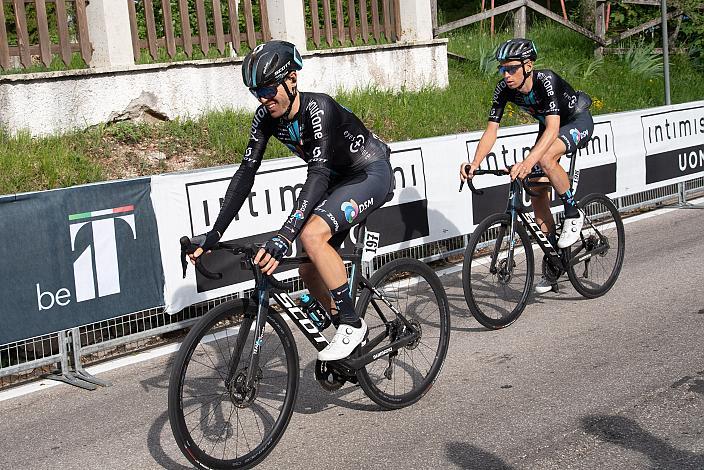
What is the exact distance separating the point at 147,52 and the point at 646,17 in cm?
1455

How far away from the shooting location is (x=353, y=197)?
5.83 m

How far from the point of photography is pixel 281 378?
5559 millimetres

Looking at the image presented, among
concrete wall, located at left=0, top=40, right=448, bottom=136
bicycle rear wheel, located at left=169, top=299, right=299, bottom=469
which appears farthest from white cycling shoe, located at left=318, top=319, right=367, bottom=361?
concrete wall, located at left=0, top=40, right=448, bottom=136

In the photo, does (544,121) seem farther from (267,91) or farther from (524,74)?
(267,91)

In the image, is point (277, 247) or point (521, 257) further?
point (521, 257)

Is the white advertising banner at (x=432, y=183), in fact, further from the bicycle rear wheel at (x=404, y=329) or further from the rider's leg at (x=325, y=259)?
the rider's leg at (x=325, y=259)

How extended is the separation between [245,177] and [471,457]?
1.95 metres

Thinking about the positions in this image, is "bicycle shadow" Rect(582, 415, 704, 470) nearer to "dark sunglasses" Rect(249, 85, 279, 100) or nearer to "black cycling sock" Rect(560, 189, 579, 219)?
"dark sunglasses" Rect(249, 85, 279, 100)

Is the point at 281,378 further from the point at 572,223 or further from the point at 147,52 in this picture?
the point at 147,52

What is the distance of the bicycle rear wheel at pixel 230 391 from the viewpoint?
5.08m

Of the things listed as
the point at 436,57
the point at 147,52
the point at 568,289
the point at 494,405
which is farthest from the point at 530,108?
the point at 436,57

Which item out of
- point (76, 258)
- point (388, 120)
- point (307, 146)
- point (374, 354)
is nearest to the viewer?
point (307, 146)

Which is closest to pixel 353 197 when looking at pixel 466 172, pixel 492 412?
pixel 492 412

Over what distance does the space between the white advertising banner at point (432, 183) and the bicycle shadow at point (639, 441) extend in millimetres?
3529
